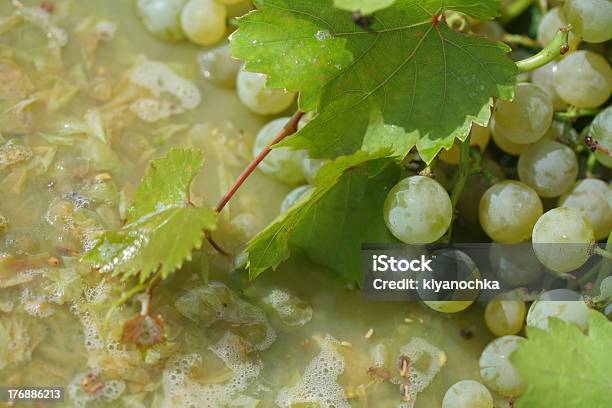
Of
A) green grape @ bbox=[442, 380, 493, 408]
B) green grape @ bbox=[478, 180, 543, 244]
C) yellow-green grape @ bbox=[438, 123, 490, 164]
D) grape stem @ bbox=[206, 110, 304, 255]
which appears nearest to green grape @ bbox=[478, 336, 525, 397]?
green grape @ bbox=[442, 380, 493, 408]

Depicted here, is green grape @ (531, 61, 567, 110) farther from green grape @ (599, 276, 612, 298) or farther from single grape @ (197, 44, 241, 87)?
single grape @ (197, 44, 241, 87)

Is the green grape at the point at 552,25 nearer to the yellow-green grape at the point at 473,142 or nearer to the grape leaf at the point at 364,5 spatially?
the yellow-green grape at the point at 473,142

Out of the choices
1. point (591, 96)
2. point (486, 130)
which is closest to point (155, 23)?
point (486, 130)

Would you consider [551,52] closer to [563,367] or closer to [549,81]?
[549,81]

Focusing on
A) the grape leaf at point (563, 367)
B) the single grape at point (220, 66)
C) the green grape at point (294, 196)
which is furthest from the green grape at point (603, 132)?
the single grape at point (220, 66)

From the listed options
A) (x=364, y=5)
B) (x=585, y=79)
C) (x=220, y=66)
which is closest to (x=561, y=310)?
(x=585, y=79)

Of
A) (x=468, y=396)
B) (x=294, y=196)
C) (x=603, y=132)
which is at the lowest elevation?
(x=468, y=396)
